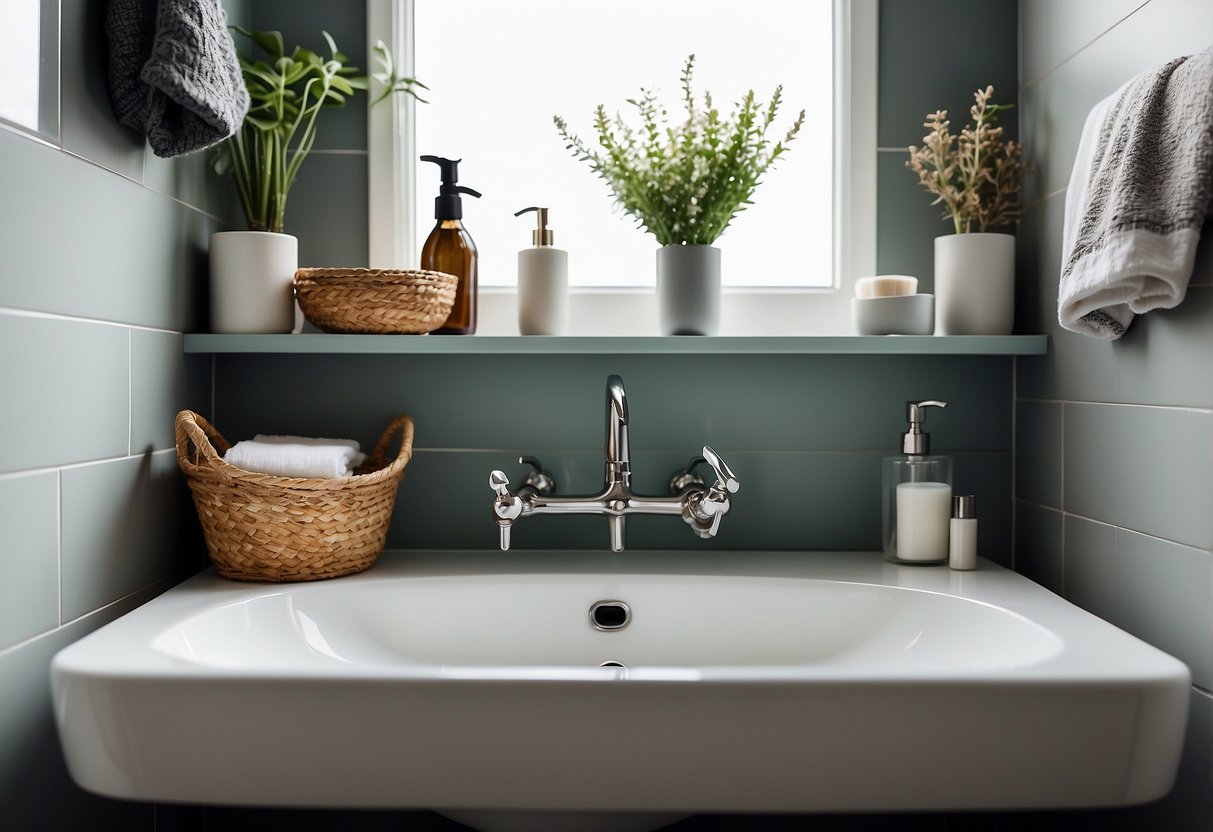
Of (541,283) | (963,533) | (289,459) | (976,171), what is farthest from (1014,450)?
(289,459)

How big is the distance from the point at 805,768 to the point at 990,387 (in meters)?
0.77

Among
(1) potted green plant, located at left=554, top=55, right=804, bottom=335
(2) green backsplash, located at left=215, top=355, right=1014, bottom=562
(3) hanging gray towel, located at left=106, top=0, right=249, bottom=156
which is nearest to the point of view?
(3) hanging gray towel, located at left=106, top=0, right=249, bottom=156

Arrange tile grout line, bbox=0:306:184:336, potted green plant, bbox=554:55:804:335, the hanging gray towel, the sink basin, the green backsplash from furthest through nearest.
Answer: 1. the green backsplash
2. potted green plant, bbox=554:55:804:335
3. the hanging gray towel
4. tile grout line, bbox=0:306:184:336
5. the sink basin

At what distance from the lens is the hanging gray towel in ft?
3.06

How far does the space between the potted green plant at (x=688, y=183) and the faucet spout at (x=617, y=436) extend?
0.38 ft

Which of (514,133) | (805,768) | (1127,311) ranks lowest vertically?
(805,768)

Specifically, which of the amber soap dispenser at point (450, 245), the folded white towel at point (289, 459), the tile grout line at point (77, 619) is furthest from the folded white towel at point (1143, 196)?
the tile grout line at point (77, 619)

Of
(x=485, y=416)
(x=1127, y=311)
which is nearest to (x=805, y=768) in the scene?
(x=1127, y=311)

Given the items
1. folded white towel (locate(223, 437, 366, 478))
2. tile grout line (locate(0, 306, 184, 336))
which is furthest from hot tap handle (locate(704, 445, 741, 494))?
tile grout line (locate(0, 306, 184, 336))

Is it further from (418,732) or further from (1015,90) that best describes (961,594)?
(1015,90)

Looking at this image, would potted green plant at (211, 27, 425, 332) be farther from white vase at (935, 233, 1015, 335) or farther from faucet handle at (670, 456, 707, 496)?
white vase at (935, 233, 1015, 335)

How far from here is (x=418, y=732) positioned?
28.4 inches

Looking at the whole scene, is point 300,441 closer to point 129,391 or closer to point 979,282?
point 129,391

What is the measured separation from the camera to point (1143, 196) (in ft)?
2.85
